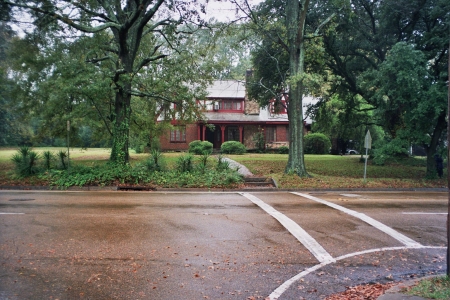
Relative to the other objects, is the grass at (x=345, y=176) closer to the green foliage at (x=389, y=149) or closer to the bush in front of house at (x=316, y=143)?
the green foliage at (x=389, y=149)

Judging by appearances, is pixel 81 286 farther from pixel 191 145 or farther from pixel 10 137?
pixel 10 137

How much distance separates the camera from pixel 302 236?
7.83 metres

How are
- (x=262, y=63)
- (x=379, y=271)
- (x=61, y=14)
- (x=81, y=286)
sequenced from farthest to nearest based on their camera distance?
(x=262, y=63) → (x=61, y=14) → (x=379, y=271) → (x=81, y=286)

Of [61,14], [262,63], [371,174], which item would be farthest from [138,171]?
[371,174]

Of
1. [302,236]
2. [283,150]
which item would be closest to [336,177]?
[302,236]

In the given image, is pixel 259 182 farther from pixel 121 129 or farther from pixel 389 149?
pixel 121 129

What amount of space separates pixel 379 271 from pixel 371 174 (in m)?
17.7

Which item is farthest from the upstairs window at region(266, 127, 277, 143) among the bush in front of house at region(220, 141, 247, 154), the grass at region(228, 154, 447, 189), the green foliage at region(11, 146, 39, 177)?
the green foliage at region(11, 146, 39, 177)

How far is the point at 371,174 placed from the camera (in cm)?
2252

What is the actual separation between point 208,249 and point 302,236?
2.17 m

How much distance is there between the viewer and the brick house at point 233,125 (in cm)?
3797

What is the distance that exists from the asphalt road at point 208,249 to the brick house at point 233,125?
26723 millimetres

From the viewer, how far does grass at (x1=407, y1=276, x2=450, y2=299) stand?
4.47 m

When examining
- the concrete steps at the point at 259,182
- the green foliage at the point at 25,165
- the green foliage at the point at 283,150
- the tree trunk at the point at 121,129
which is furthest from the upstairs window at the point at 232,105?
the green foliage at the point at 25,165
